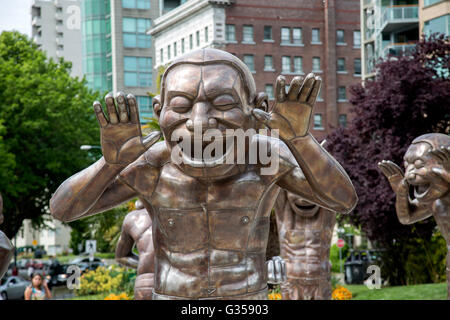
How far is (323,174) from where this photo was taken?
4027 mm

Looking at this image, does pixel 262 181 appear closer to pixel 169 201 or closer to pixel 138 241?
pixel 169 201

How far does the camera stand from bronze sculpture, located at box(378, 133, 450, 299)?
22.1ft

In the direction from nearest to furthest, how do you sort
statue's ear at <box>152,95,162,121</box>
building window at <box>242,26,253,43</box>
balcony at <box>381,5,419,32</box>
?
statue's ear at <box>152,95,162,121</box>, balcony at <box>381,5,419,32</box>, building window at <box>242,26,253,43</box>

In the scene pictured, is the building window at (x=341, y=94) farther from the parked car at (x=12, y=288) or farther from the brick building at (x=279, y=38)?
the parked car at (x=12, y=288)

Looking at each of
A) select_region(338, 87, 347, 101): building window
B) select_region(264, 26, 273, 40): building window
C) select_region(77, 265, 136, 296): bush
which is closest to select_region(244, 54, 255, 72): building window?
select_region(264, 26, 273, 40): building window

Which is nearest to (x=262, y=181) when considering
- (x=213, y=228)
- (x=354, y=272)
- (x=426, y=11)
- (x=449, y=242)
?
(x=213, y=228)

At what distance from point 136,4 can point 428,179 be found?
137 ft

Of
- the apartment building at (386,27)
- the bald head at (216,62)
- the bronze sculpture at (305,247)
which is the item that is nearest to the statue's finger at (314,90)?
the bald head at (216,62)

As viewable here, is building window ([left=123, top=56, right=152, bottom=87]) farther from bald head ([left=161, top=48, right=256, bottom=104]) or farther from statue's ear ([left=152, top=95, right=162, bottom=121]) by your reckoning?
bald head ([left=161, top=48, right=256, bottom=104])

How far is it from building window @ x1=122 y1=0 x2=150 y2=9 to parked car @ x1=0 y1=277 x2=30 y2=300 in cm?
2503

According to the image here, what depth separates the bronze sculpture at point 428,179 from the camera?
6727 millimetres

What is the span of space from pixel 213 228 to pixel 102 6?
42876mm

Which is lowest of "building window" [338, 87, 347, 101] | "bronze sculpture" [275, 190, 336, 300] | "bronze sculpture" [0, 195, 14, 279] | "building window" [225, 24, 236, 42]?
"bronze sculpture" [275, 190, 336, 300]

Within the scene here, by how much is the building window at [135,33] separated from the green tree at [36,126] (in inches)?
540
